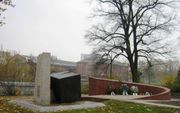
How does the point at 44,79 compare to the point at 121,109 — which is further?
the point at 44,79

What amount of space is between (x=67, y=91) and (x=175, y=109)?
5.12 m

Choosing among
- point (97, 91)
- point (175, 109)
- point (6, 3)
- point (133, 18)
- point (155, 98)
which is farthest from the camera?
point (133, 18)

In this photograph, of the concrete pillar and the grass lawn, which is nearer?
the grass lawn

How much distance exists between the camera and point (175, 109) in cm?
1377

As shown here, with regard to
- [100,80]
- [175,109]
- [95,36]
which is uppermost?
[95,36]

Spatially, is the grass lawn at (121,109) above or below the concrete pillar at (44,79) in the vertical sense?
below

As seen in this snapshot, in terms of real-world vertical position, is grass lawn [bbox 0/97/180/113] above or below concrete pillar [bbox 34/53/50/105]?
below

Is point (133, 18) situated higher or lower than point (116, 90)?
higher

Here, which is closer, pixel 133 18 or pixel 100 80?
pixel 100 80

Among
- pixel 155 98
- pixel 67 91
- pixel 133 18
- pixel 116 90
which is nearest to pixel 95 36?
pixel 133 18

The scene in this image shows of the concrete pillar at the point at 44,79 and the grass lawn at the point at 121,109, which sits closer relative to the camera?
the grass lawn at the point at 121,109

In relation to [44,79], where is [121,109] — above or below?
below

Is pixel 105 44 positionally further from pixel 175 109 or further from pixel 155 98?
pixel 175 109

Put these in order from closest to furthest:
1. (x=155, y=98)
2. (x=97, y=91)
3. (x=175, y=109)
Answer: (x=175, y=109), (x=155, y=98), (x=97, y=91)
